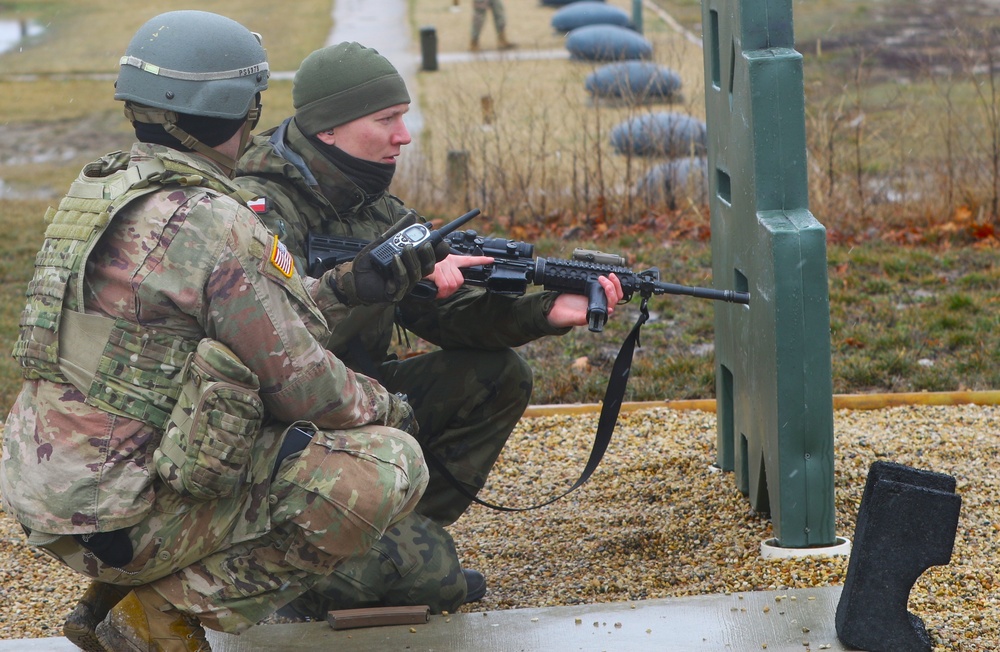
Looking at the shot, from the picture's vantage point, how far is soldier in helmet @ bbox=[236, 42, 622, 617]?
3346 mm

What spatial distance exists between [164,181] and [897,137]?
616cm

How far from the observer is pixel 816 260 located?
3.39 m

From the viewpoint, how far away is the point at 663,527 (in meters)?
4.03

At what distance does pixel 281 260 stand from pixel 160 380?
1.20ft

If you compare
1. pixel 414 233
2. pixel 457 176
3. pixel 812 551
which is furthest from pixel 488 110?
pixel 414 233

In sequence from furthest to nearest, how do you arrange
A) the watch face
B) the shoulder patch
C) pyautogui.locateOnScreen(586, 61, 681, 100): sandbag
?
pyautogui.locateOnScreen(586, 61, 681, 100): sandbag
the shoulder patch
the watch face

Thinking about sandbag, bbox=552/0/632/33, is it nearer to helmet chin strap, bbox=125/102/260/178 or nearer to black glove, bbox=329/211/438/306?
black glove, bbox=329/211/438/306

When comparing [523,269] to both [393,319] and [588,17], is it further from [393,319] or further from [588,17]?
[588,17]

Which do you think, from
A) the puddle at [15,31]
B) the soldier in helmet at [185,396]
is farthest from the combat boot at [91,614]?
the puddle at [15,31]

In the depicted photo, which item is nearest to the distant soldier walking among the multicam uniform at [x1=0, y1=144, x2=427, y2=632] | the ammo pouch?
the multicam uniform at [x1=0, y1=144, x2=427, y2=632]

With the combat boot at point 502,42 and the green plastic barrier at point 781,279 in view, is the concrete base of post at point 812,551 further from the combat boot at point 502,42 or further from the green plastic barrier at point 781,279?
the combat boot at point 502,42

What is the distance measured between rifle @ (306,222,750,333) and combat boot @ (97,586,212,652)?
102 cm

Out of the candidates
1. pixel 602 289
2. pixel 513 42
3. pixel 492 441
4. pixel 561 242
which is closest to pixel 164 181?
pixel 602 289

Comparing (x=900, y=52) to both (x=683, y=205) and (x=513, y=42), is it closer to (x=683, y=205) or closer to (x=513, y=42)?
(x=513, y=42)
